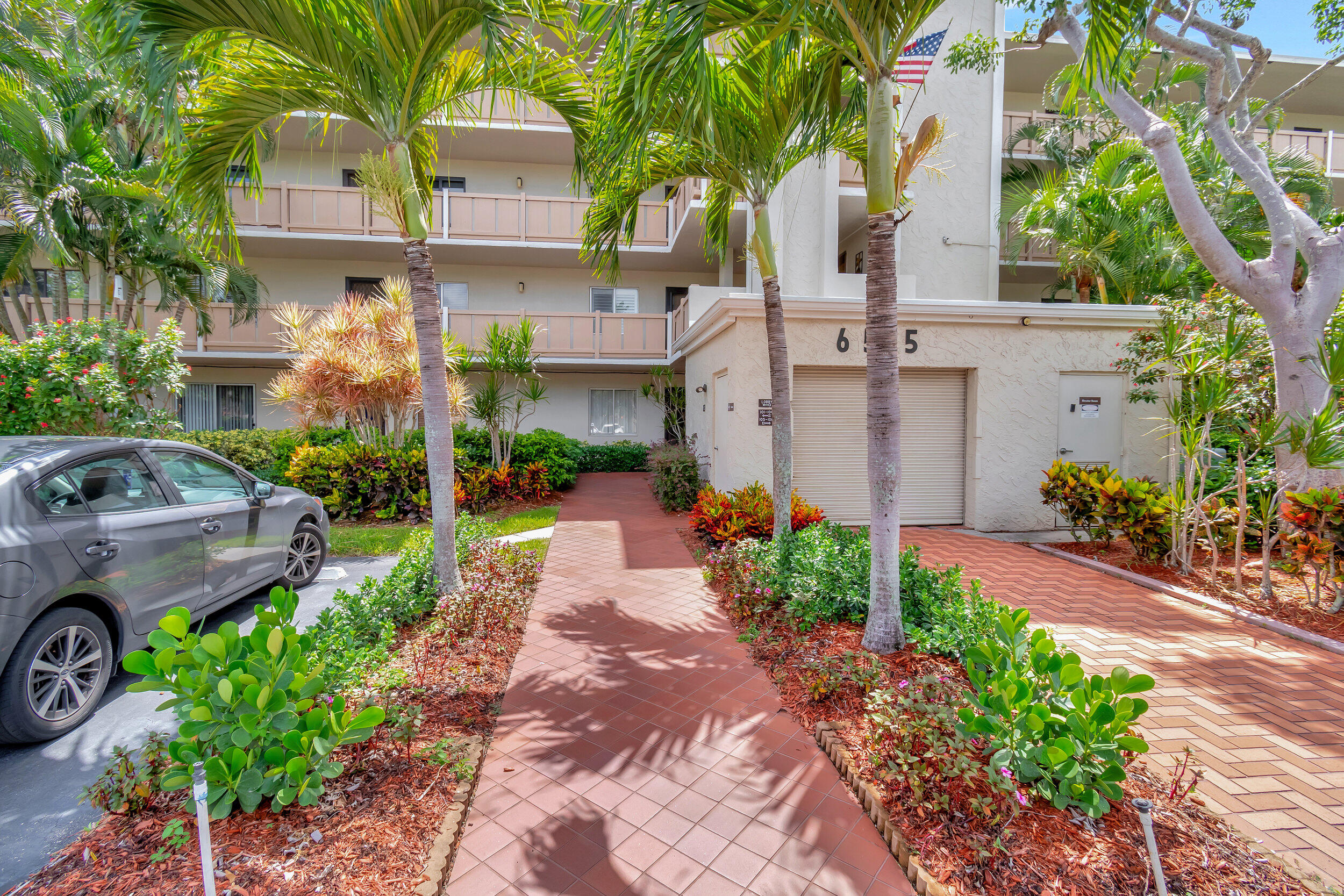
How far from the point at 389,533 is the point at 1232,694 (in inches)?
391

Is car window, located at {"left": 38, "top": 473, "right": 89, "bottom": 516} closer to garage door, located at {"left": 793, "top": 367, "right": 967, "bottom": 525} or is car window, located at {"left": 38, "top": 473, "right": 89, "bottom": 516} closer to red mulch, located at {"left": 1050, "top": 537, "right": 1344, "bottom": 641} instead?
garage door, located at {"left": 793, "top": 367, "right": 967, "bottom": 525}

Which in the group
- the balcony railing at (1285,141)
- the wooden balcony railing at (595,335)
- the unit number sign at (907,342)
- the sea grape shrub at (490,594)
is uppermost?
the balcony railing at (1285,141)

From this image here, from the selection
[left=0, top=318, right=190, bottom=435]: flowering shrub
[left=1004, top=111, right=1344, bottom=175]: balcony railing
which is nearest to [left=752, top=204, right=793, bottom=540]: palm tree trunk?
[left=0, top=318, right=190, bottom=435]: flowering shrub

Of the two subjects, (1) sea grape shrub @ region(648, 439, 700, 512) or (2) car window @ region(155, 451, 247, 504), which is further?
(1) sea grape shrub @ region(648, 439, 700, 512)

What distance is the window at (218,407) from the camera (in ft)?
51.4

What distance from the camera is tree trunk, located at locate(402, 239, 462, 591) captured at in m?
4.92

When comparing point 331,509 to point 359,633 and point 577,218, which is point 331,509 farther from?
point 577,218

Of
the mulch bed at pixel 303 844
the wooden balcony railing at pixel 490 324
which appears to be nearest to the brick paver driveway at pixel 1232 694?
the mulch bed at pixel 303 844

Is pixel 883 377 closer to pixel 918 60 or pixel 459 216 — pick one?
pixel 918 60

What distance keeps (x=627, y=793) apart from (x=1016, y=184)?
1630cm

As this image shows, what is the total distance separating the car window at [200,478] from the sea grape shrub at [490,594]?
2.20 meters

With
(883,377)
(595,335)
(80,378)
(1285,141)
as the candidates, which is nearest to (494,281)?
(595,335)

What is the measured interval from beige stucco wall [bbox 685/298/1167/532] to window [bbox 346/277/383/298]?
12.0m

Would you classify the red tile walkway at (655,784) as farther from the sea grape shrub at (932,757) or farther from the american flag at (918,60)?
the american flag at (918,60)
